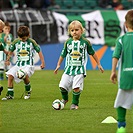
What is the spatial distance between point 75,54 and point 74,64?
0.67 feet

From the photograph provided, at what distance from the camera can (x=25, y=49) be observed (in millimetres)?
15352

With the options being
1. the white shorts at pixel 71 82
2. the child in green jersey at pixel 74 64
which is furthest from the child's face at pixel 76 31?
the white shorts at pixel 71 82

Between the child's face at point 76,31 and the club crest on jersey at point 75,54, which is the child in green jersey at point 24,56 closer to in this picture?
the club crest on jersey at point 75,54

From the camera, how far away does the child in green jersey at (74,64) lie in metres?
13.0

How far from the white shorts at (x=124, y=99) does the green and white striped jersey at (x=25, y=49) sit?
20.0ft

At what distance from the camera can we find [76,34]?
12.9 metres

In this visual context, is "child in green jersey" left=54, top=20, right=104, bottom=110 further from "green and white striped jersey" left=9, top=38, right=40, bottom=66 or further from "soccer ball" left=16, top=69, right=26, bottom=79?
"green and white striped jersey" left=9, top=38, right=40, bottom=66

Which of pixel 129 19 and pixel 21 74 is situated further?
pixel 21 74

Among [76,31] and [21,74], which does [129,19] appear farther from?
[21,74]

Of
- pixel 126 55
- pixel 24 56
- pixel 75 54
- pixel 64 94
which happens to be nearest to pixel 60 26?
pixel 24 56

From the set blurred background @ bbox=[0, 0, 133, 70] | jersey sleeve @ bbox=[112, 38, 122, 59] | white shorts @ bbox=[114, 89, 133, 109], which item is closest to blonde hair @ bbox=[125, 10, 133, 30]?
jersey sleeve @ bbox=[112, 38, 122, 59]

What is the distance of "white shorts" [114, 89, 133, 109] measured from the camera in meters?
9.38

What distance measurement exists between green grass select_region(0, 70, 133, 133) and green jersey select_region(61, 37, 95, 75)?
0.78 metres

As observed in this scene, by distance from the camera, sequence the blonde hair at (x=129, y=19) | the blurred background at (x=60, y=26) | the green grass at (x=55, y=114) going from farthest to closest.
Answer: the blurred background at (x=60, y=26) < the green grass at (x=55, y=114) < the blonde hair at (x=129, y=19)
